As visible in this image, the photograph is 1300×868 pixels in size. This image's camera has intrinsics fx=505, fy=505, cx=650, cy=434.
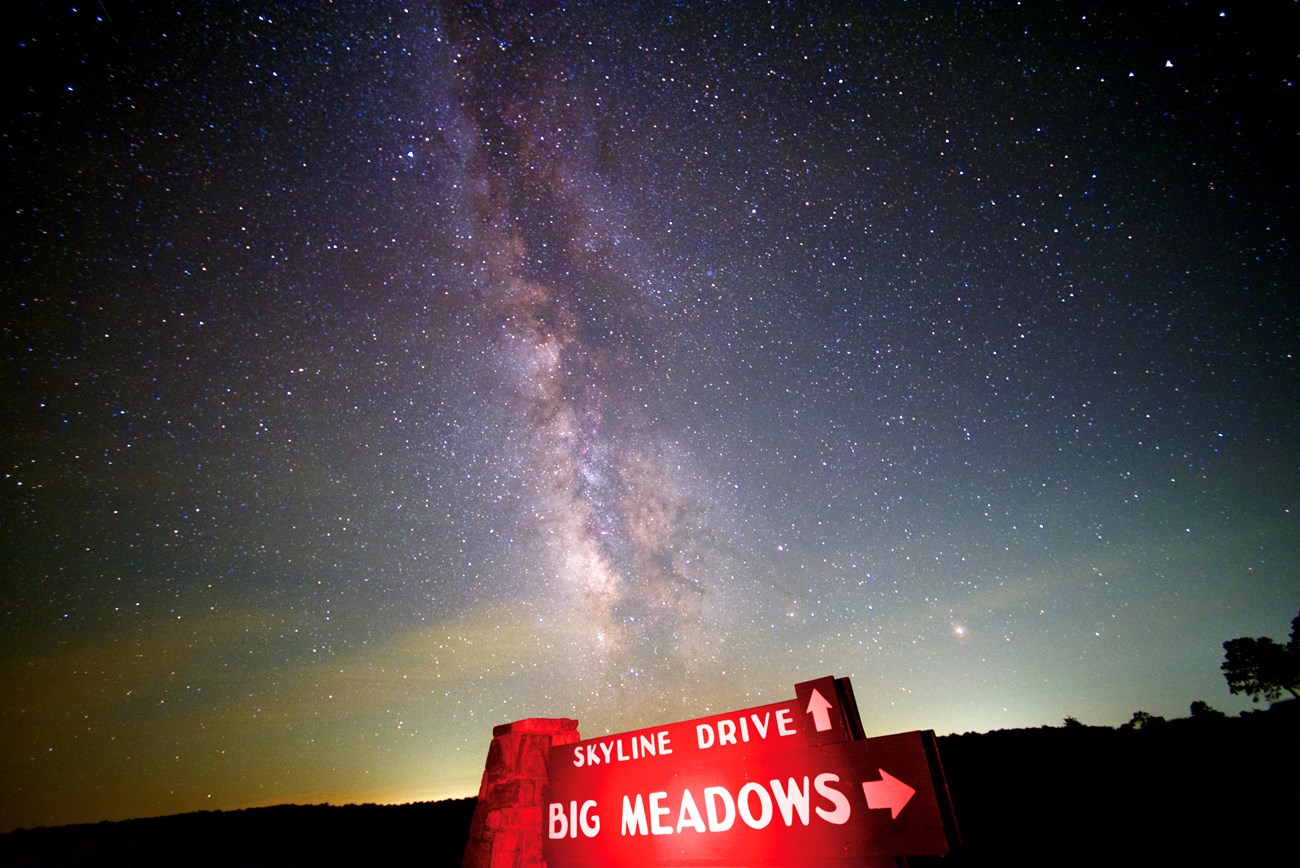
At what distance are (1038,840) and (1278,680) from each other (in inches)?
1708

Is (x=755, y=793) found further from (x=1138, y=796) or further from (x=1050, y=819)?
(x=1138, y=796)

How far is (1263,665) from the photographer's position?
35875 mm

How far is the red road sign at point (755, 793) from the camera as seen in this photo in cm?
285

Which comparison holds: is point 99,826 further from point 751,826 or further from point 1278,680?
point 1278,680

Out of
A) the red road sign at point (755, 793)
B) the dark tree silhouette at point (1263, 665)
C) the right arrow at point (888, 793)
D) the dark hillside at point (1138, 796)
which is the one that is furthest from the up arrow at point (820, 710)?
the dark tree silhouette at point (1263, 665)

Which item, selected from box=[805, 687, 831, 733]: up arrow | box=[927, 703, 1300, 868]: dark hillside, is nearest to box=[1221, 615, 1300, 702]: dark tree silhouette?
box=[927, 703, 1300, 868]: dark hillside

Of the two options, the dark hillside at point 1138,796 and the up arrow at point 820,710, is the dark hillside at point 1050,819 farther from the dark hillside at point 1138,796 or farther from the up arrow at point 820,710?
the up arrow at point 820,710

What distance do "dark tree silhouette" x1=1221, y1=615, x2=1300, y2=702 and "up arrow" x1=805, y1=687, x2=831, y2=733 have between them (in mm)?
53766

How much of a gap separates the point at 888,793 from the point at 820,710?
0.57 metres

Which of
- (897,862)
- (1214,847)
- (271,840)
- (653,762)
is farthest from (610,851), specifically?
(271,840)

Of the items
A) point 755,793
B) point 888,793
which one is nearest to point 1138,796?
point 755,793

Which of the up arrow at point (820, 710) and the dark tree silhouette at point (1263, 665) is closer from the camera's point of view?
the up arrow at point (820, 710)

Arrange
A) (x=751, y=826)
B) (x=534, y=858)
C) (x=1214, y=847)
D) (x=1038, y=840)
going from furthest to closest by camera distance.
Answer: (x=1038, y=840)
(x=1214, y=847)
(x=534, y=858)
(x=751, y=826)

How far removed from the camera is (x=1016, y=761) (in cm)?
1703
